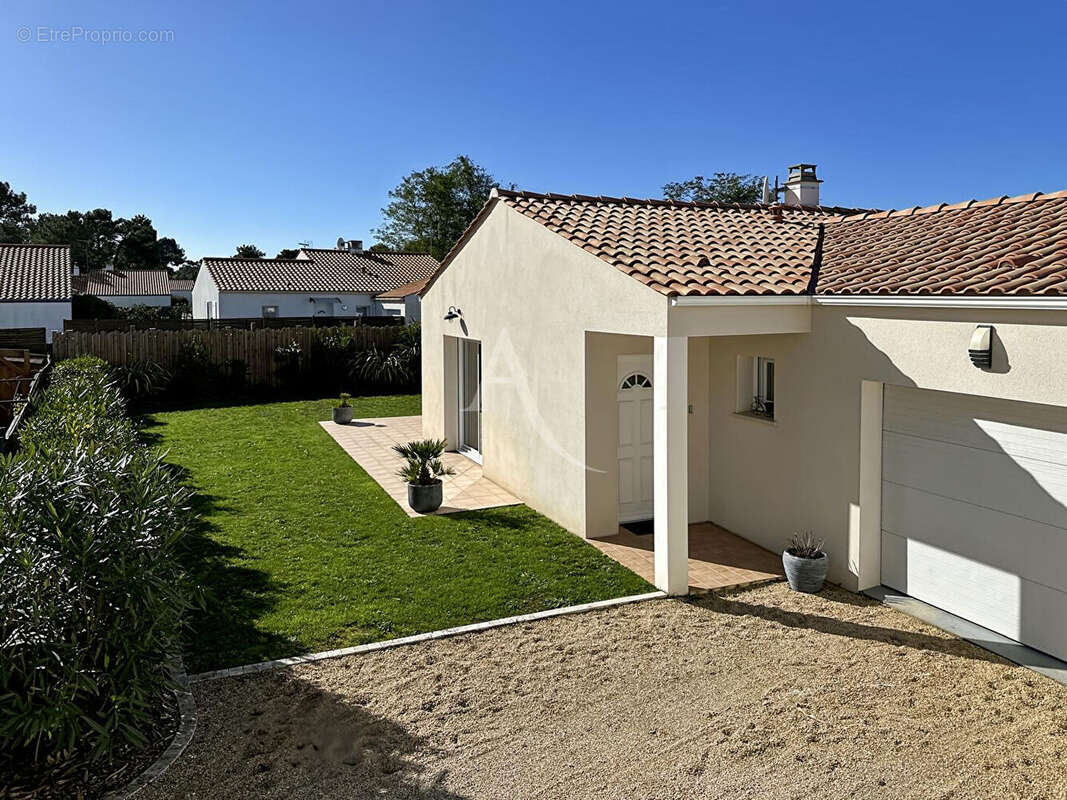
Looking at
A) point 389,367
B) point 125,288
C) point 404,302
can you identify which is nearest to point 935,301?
point 389,367

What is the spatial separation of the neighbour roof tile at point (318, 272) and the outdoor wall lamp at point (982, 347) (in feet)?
145

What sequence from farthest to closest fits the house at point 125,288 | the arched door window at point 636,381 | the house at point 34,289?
the house at point 125,288
the house at point 34,289
the arched door window at point 636,381

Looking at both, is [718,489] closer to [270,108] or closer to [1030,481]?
[1030,481]

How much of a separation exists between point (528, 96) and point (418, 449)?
27884 millimetres

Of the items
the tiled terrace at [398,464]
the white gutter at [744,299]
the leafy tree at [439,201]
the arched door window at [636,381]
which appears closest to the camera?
the white gutter at [744,299]

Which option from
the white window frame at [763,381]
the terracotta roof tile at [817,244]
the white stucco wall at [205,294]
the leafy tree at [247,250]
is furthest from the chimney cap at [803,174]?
the leafy tree at [247,250]

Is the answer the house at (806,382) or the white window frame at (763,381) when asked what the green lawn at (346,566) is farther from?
the white window frame at (763,381)

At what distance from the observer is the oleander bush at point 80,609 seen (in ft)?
17.7

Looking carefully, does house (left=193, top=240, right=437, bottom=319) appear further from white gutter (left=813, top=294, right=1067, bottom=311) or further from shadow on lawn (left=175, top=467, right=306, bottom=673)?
white gutter (left=813, top=294, right=1067, bottom=311)

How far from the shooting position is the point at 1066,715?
21.7 ft

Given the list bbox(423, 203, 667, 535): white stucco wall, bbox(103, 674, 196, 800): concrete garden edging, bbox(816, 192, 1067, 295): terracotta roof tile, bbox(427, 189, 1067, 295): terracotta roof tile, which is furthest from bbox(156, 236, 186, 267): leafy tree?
bbox(103, 674, 196, 800): concrete garden edging

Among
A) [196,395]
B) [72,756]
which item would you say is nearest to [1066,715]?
[72,756]

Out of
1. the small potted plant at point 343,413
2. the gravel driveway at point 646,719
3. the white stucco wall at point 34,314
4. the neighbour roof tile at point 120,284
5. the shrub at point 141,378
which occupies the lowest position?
the gravel driveway at point 646,719

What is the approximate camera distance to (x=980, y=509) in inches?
324
